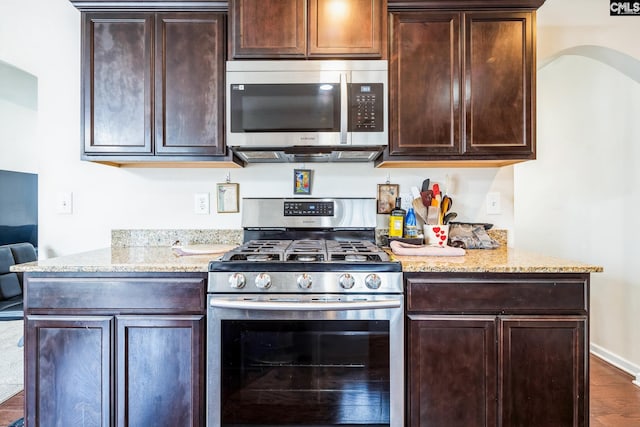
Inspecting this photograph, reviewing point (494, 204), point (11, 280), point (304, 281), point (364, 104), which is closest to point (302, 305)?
point (304, 281)

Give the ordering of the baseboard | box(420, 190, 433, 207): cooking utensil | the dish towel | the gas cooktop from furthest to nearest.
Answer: the baseboard
box(420, 190, 433, 207): cooking utensil
the dish towel
the gas cooktop

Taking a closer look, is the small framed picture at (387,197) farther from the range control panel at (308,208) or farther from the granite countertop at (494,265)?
the granite countertop at (494,265)

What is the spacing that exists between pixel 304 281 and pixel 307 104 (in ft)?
2.88

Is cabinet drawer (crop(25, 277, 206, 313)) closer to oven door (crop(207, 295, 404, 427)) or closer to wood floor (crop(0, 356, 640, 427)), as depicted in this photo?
oven door (crop(207, 295, 404, 427))

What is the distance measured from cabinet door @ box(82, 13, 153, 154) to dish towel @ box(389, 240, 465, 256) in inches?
54.6

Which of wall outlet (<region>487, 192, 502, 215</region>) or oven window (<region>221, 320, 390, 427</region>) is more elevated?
wall outlet (<region>487, 192, 502, 215</region>)

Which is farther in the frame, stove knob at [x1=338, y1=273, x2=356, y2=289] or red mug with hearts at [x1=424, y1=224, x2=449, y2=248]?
red mug with hearts at [x1=424, y1=224, x2=449, y2=248]

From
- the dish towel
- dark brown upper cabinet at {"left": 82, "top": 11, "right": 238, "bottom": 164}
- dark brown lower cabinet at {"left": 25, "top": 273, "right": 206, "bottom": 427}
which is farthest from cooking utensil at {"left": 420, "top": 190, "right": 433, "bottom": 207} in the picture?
dark brown lower cabinet at {"left": 25, "top": 273, "right": 206, "bottom": 427}

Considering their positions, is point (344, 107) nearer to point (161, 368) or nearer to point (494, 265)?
point (494, 265)

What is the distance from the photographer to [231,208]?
6.96 feet

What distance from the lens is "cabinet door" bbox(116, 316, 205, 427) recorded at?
1.46m

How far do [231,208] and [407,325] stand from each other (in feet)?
4.00

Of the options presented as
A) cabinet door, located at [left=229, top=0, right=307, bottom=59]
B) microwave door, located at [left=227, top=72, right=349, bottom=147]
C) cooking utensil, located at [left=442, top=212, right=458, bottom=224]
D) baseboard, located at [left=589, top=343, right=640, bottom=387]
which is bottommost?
baseboard, located at [left=589, top=343, right=640, bottom=387]

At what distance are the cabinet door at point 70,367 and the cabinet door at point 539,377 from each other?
5.45 feet
